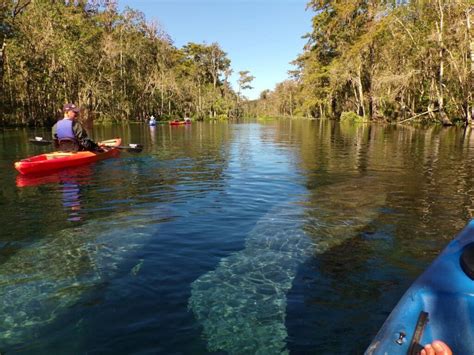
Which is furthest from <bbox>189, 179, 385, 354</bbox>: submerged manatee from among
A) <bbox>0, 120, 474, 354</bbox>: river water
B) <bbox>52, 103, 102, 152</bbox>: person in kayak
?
<bbox>52, 103, 102, 152</bbox>: person in kayak

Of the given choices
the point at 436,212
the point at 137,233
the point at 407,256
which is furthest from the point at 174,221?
the point at 436,212

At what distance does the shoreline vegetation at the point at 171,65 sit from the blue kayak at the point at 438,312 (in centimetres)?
3446

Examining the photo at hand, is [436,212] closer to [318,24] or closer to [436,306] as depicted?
[436,306]

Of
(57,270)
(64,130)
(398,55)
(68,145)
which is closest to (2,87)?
(68,145)

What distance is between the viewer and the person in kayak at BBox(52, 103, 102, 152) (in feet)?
39.7

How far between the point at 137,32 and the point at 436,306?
63.8 m

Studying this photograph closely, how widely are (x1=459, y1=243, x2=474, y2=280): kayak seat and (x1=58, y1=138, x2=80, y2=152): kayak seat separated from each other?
1232 cm

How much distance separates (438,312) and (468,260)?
53 centimetres

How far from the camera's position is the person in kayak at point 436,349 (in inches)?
93.0

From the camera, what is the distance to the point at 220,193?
9.87 m

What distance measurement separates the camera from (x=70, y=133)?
12555 millimetres

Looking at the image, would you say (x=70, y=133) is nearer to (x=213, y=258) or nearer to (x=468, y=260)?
(x=213, y=258)

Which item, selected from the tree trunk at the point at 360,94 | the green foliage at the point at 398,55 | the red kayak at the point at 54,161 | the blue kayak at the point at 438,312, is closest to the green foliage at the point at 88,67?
the green foliage at the point at 398,55

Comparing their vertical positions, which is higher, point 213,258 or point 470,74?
point 470,74
